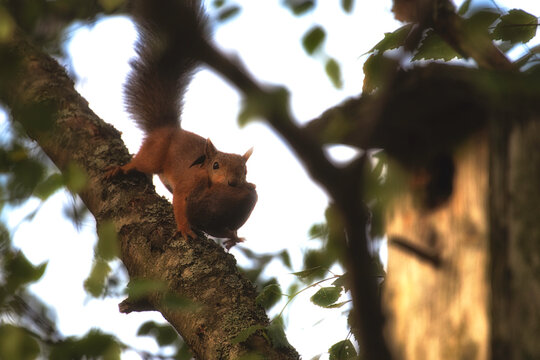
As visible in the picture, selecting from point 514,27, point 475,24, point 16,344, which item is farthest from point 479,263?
point 514,27

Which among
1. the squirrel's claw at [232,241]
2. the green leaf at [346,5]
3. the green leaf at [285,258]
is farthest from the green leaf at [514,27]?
the squirrel's claw at [232,241]

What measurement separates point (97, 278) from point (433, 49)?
114cm

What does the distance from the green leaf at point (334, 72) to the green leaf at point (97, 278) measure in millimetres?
624

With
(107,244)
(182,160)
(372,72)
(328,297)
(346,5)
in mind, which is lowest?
(107,244)

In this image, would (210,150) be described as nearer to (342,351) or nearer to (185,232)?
(185,232)

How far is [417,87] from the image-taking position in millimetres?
1216

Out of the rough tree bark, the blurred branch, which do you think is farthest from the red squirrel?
the blurred branch

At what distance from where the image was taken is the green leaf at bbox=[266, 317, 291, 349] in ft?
6.16

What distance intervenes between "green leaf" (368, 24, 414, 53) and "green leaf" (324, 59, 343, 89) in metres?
0.41

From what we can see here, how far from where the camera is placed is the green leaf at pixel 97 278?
1.35 meters

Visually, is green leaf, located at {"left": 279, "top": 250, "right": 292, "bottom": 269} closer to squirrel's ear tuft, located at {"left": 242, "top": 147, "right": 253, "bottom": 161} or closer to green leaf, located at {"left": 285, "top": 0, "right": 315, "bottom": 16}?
green leaf, located at {"left": 285, "top": 0, "right": 315, "bottom": 16}

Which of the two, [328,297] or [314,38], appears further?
[328,297]

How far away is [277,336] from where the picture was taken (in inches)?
73.9

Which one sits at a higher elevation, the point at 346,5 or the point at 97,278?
the point at 346,5
